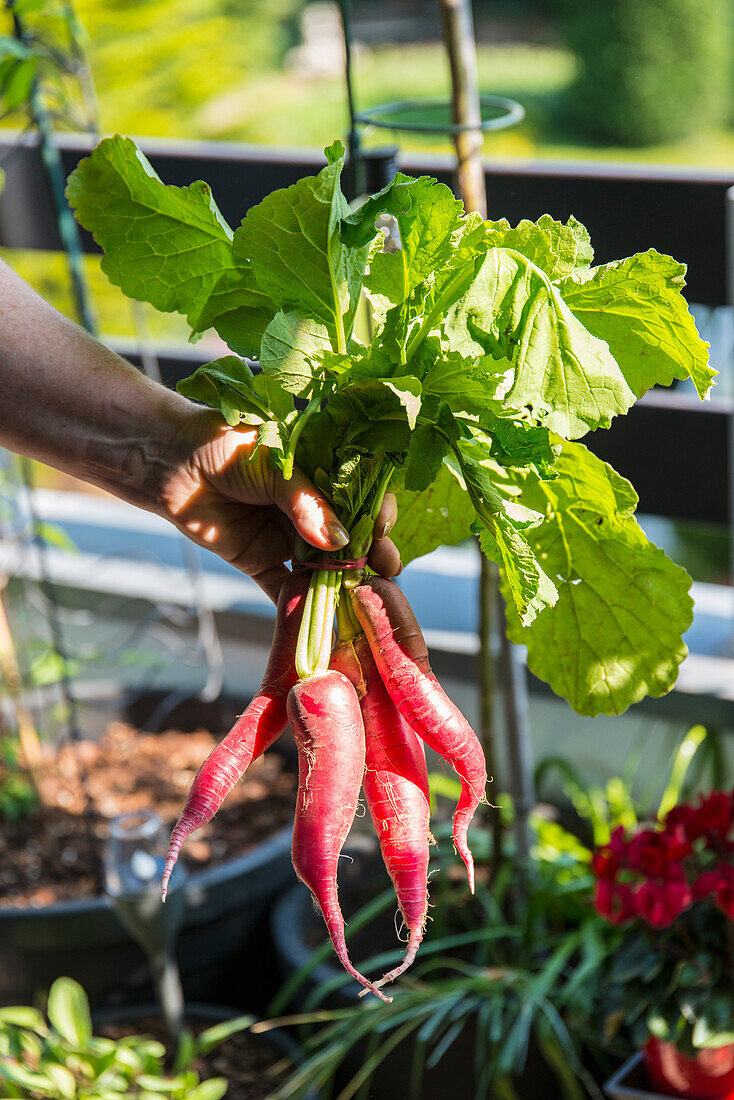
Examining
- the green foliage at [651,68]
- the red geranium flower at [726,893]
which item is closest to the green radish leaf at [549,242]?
the red geranium flower at [726,893]

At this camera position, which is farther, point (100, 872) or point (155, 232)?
point (100, 872)

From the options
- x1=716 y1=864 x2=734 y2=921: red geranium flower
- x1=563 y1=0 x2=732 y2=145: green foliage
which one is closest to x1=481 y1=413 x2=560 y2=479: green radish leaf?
x1=716 y1=864 x2=734 y2=921: red geranium flower

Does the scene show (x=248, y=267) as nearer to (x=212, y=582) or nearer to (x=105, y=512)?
(x=212, y=582)

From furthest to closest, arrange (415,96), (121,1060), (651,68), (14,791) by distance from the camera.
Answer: (415,96), (651,68), (14,791), (121,1060)

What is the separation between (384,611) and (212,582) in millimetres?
1621

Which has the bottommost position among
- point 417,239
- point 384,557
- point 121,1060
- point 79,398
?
point 121,1060

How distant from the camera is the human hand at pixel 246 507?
58cm

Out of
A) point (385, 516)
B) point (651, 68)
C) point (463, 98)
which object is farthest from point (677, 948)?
point (651, 68)

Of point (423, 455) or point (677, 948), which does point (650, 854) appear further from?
point (423, 455)

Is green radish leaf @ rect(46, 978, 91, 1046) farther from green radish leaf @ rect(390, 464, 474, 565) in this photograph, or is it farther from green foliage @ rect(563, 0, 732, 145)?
green foliage @ rect(563, 0, 732, 145)

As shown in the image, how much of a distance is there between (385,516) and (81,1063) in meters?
0.92

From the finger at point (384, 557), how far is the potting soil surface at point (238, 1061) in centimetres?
86

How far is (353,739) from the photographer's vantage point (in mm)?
603


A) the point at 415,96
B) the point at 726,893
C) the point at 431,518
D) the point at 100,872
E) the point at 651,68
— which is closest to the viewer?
the point at 431,518
